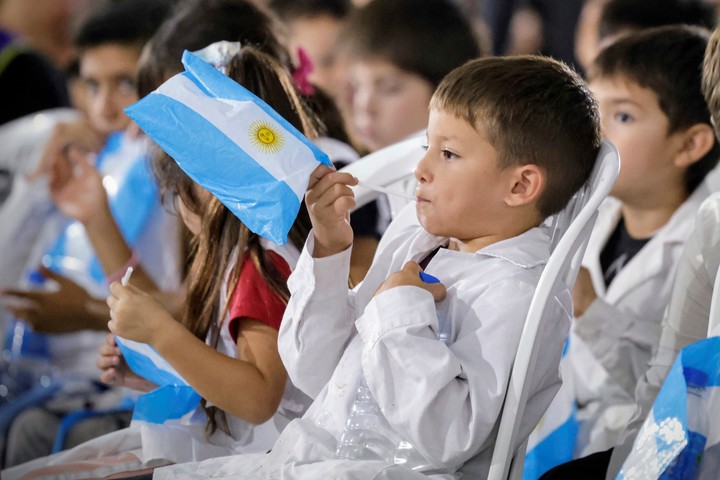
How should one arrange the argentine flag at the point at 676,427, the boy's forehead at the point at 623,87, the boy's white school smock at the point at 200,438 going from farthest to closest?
the boy's forehead at the point at 623,87
the boy's white school smock at the point at 200,438
the argentine flag at the point at 676,427

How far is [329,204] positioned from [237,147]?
149 millimetres

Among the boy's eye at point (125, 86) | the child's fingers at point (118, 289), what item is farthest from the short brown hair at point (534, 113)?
the boy's eye at point (125, 86)

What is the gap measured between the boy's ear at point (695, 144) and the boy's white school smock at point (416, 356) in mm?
752

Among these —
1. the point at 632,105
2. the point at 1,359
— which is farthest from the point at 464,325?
the point at 1,359

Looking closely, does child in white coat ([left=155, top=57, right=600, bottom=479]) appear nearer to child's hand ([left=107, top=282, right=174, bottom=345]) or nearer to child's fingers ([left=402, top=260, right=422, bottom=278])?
child's fingers ([left=402, top=260, right=422, bottom=278])

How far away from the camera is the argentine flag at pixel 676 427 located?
→ 51.8 inches

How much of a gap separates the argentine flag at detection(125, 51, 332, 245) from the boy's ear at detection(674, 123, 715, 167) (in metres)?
0.96

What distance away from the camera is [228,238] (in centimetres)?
170

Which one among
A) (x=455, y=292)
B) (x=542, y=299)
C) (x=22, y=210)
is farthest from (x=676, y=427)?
(x=22, y=210)

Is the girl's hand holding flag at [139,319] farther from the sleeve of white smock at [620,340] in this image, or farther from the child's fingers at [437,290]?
the sleeve of white smock at [620,340]

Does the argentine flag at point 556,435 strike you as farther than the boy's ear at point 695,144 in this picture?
No

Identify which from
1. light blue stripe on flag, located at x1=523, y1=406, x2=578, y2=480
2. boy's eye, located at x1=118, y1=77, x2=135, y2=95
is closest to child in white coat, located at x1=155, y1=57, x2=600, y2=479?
light blue stripe on flag, located at x1=523, y1=406, x2=578, y2=480

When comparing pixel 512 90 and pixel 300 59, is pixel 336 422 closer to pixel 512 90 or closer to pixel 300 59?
pixel 512 90

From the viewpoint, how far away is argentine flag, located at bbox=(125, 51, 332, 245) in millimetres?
1402
